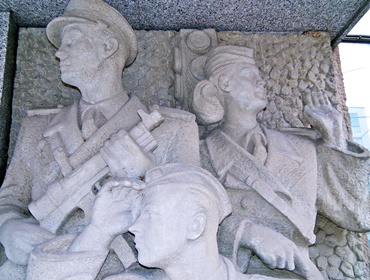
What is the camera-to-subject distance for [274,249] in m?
2.06

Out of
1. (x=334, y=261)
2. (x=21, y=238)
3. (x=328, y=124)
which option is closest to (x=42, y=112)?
(x=21, y=238)

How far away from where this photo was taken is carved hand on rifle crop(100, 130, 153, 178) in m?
2.11

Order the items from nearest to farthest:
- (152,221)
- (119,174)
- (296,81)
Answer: (152,221)
(119,174)
(296,81)

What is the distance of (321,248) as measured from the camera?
2.61 metres

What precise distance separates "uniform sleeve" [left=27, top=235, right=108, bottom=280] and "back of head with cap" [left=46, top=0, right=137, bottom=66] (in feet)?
3.73

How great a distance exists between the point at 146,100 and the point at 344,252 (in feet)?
4.67

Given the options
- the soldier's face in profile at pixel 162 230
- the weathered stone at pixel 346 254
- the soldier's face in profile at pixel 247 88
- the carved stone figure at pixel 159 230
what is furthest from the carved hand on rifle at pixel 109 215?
the weathered stone at pixel 346 254

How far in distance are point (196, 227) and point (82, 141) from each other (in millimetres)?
817

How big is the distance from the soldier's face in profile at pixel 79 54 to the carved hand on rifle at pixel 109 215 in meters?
0.73

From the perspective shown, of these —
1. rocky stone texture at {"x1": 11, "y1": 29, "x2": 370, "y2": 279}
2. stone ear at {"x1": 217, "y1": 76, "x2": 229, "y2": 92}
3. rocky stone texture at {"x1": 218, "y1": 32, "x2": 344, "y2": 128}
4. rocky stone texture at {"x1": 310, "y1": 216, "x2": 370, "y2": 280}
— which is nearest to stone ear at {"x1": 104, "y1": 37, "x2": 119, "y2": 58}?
rocky stone texture at {"x1": 11, "y1": 29, "x2": 370, "y2": 279}

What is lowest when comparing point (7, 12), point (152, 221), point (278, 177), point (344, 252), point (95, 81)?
point (344, 252)

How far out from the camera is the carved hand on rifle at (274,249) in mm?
2043

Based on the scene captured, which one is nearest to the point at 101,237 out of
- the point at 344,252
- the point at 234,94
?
the point at 234,94

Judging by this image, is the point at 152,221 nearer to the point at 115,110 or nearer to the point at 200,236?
the point at 200,236
